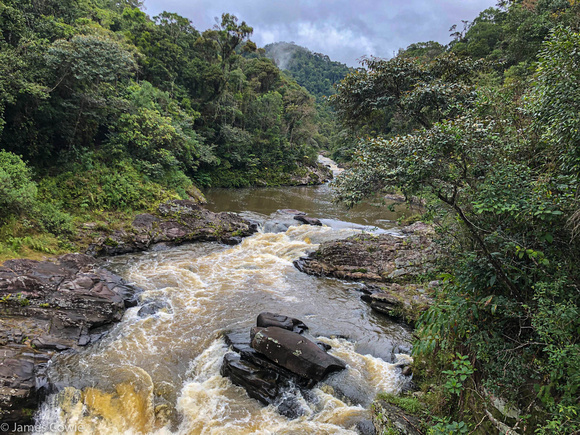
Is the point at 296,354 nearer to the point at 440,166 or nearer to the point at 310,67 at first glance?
the point at 440,166

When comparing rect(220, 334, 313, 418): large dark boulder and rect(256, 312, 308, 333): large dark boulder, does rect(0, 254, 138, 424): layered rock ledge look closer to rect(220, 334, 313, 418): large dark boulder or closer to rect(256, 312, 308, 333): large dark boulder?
rect(220, 334, 313, 418): large dark boulder

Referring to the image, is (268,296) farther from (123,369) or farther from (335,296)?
(123,369)

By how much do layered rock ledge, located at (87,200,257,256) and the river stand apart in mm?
888

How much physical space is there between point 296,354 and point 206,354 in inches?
101

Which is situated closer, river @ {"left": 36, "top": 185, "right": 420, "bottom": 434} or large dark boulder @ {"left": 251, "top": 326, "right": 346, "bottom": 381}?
river @ {"left": 36, "top": 185, "right": 420, "bottom": 434}

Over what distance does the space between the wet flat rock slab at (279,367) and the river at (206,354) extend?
0.19 m

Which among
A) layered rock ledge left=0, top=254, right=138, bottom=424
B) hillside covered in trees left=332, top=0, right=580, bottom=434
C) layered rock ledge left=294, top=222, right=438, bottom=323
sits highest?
hillside covered in trees left=332, top=0, right=580, bottom=434

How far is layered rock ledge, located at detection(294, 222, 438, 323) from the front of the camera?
10.0 m

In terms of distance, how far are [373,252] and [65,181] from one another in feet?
50.4

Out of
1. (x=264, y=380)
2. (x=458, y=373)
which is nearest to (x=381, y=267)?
(x=264, y=380)

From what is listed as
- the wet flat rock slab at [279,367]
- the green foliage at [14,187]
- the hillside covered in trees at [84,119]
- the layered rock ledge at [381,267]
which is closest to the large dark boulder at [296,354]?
the wet flat rock slab at [279,367]

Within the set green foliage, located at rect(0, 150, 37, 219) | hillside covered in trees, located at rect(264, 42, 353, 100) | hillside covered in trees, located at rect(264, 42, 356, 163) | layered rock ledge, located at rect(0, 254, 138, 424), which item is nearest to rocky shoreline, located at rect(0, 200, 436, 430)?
layered rock ledge, located at rect(0, 254, 138, 424)

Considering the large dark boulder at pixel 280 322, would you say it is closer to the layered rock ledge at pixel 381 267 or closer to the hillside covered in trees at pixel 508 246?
the layered rock ledge at pixel 381 267

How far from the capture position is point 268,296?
35.4 ft
